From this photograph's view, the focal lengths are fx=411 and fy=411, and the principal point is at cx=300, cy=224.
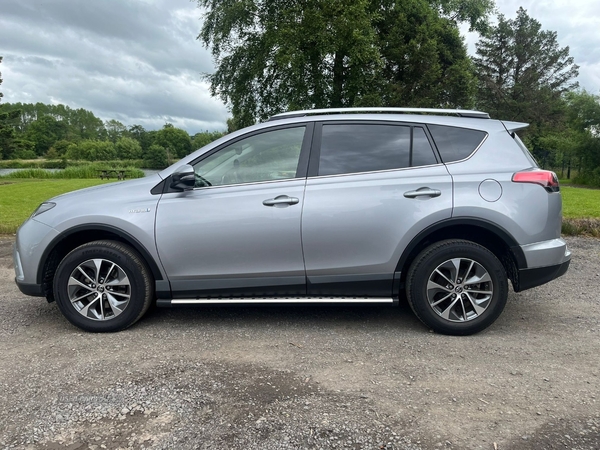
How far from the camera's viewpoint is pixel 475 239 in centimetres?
359

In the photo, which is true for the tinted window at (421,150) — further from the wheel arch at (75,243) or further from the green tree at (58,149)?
the green tree at (58,149)

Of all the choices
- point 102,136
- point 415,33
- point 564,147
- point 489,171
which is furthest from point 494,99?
point 102,136

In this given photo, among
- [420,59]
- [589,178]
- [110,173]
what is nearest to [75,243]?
[420,59]

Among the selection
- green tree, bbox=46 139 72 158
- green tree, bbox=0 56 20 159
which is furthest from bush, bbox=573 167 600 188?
green tree, bbox=46 139 72 158

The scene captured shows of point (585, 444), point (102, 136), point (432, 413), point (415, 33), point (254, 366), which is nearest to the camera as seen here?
point (585, 444)

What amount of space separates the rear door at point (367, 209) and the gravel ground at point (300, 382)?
538 mm

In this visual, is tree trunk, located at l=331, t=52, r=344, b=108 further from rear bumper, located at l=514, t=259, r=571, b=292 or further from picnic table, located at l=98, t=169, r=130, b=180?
picnic table, located at l=98, t=169, r=130, b=180

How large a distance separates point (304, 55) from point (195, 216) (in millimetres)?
13097

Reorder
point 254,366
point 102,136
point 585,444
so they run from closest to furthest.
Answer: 1. point 585,444
2. point 254,366
3. point 102,136

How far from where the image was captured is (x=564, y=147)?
35.2 meters

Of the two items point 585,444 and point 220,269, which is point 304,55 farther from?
point 585,444

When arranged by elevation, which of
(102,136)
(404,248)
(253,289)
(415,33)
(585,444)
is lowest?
(585,444)

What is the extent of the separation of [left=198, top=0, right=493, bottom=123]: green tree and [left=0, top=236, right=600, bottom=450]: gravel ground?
1273 cm

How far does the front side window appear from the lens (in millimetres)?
3529
